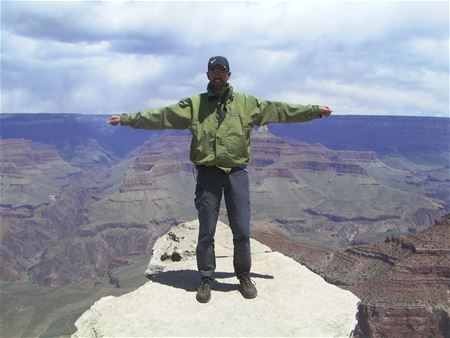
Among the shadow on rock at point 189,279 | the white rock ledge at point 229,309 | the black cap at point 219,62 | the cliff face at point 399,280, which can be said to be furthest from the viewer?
the cliff face at point 399,280

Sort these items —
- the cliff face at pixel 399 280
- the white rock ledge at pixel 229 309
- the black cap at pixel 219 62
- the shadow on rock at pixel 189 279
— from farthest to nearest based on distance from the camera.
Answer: the cliff face at pixel 399 280 → the shadow on rock at pixel 189 279 → the black cap at pixel 219 62 → the white rock ledge at pixel 229 309

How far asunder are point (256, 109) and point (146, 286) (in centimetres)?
419

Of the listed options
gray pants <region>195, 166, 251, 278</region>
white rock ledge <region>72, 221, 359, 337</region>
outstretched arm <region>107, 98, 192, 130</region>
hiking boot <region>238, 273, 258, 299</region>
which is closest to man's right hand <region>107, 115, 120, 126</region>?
outstretched arm <region>107, 98, 192, 130</region>

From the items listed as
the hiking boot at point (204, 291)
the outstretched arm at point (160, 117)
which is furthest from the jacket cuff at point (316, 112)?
the hiking boot at point (204, 291)

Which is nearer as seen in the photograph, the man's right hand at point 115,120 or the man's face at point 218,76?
the man's face at point 218,76

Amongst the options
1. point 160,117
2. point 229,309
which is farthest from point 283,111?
point 229,309

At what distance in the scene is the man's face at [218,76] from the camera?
9.58 m

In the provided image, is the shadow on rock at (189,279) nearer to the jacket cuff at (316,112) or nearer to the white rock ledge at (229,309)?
the white rock ledge at (229,309)

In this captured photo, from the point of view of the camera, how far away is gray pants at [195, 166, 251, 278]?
986cm

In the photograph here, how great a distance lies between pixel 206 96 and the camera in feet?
32.5

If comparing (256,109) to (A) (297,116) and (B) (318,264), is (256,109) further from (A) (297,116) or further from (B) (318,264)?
(B) (318,264)

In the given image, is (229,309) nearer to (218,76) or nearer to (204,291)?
(204,291)

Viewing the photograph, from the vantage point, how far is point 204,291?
9.66 metres

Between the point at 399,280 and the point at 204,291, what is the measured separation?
67.3 meters
